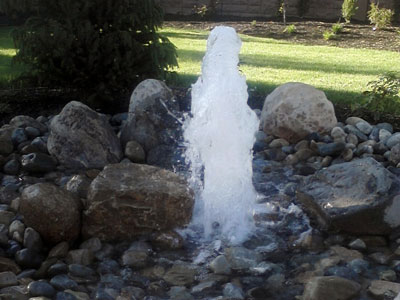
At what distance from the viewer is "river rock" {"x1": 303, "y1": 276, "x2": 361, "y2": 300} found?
3254 mm

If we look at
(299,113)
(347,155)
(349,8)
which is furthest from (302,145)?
(349,8)

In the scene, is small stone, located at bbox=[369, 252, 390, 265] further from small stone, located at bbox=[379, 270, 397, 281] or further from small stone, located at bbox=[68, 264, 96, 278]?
small stone, located at bbox=[68, 264, 96, 278]

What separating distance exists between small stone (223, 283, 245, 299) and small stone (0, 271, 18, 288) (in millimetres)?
1176

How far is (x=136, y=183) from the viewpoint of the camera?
159 inches

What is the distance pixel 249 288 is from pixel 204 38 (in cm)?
1051

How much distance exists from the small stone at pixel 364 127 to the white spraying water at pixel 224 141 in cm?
157

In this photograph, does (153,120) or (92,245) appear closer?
(92,245)

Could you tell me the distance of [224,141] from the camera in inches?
183

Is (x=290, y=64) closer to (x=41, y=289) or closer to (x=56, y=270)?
(x=56, y=270)

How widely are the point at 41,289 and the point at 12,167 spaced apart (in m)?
2.03

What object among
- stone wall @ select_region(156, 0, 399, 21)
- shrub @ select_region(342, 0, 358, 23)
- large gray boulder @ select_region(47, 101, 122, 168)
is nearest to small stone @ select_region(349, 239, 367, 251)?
large gray boulder @ select_region(47, 101, 122, 168)

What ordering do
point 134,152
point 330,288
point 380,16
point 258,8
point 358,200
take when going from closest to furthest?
1. point 330,288
2. point 358,200
3. point 134,152
4. point 380,16
5. point 258,8

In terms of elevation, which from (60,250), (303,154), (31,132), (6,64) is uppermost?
(6,64)

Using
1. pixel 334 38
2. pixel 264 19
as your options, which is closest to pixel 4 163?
pixel 334 38
